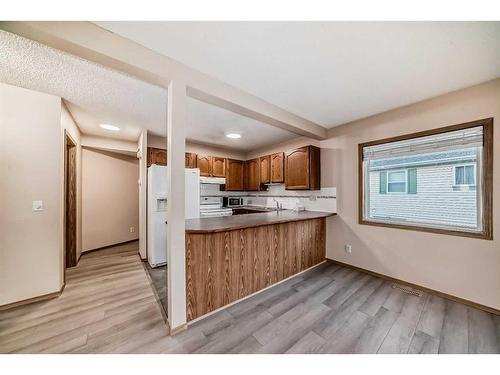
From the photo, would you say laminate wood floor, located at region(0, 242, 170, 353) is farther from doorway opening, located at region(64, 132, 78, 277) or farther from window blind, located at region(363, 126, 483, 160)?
window blind, located at region(363, 126, 483, 160)

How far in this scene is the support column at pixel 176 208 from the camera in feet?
5.12

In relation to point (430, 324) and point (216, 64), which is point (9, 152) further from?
point (430, 324)

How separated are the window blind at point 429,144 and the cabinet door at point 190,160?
320 centimetres

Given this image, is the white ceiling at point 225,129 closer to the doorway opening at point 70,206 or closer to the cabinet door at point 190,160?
the cabinet door at point 190,160

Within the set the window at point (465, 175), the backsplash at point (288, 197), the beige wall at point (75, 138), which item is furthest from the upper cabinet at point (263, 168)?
the window at point (465, 175)

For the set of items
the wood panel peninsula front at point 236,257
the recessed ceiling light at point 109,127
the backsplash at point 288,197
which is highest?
the recessed ceiling light at point 109,127

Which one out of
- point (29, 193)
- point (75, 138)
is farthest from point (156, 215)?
point (75, 138)

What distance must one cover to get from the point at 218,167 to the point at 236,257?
8.80ft

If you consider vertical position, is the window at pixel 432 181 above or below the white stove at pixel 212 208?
above

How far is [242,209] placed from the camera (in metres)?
4.54

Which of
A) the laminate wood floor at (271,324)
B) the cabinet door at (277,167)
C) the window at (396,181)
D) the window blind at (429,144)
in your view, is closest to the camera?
the laminate wood floor at (271,324)

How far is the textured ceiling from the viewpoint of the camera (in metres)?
1.51
